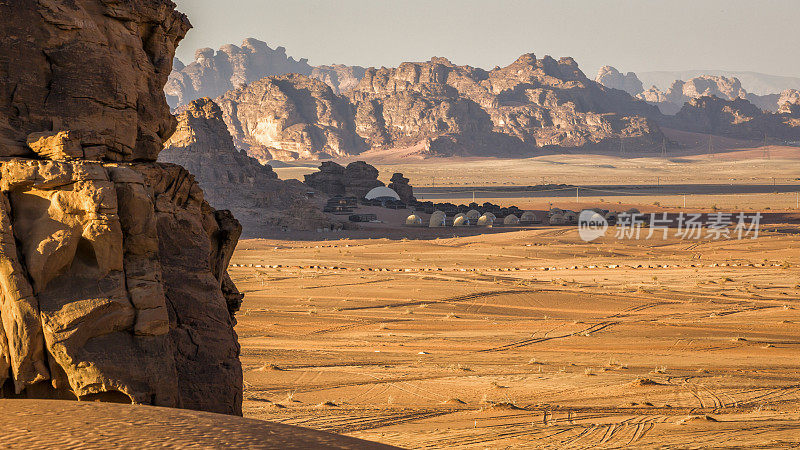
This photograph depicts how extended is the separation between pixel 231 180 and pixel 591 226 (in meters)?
28.8

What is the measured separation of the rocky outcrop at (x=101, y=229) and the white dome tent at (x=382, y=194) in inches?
2541

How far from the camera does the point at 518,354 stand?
1667 centimetres

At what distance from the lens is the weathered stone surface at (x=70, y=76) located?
845cm

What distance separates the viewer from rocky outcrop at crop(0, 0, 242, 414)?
283 inches

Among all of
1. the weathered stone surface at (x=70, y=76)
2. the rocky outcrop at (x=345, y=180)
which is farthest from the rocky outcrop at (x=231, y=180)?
the weathered stone surface at (x=70, y=76)

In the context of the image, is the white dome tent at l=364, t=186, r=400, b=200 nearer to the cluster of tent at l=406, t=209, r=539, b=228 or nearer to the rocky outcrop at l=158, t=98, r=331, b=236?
the rocky outcrop at l=158, t=98, r=331, b=236

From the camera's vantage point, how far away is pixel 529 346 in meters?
17.7

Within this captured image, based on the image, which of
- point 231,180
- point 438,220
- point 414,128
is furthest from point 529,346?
point 414,128

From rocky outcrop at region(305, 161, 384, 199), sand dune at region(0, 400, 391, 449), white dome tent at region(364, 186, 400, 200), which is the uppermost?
rocky outcrop at region(305, 161, 384, 199)

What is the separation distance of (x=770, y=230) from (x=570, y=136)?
14603cm

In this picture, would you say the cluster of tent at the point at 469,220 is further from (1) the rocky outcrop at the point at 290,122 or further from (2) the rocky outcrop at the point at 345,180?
(1) the rocky outcrop at the point at 290,122

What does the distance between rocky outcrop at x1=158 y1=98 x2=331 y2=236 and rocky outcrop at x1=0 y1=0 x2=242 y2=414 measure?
46658 mm

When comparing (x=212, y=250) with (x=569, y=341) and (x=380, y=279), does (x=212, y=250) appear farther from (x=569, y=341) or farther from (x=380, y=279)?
(x=380, y=279)

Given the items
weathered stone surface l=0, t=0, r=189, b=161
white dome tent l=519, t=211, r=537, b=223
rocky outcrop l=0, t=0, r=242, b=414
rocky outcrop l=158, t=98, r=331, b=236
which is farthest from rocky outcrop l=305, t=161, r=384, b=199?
weathered stone surface l=0, t=0, r=189, b=161
